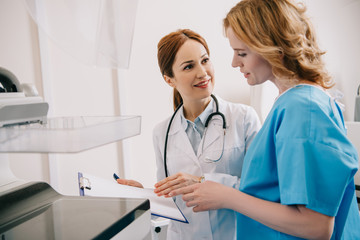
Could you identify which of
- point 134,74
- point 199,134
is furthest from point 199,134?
point 134,74

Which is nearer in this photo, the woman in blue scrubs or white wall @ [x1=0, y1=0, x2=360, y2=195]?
the woman in blue scrubs

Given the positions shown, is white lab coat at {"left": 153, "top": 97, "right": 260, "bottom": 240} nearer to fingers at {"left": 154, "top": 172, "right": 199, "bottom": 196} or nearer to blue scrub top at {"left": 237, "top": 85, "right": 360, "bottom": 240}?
fingers at {"left": 154, "top": 172, "right": 199, "bottom": 196}

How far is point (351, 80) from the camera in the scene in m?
1.88

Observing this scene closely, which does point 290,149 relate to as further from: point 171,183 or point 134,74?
point 134,74

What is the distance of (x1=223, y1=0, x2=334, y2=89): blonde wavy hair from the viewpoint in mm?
742

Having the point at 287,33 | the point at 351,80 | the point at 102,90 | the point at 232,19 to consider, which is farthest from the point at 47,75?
the point at 351,80

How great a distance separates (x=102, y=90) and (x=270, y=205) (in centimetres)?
144

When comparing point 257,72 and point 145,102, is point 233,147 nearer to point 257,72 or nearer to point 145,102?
point 257,72

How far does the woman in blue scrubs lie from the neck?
0.44 m

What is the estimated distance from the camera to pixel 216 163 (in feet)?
3.69

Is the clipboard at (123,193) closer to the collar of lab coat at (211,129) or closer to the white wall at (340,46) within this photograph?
the collar of lab coat at (211,129)

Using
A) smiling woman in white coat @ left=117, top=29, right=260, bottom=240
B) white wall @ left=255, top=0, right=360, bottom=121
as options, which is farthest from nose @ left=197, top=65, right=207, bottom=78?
white wall @ left=255, top=0, right=360, bottom=121

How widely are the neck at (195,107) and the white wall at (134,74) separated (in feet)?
1.89

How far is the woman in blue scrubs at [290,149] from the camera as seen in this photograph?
2.13 feet
